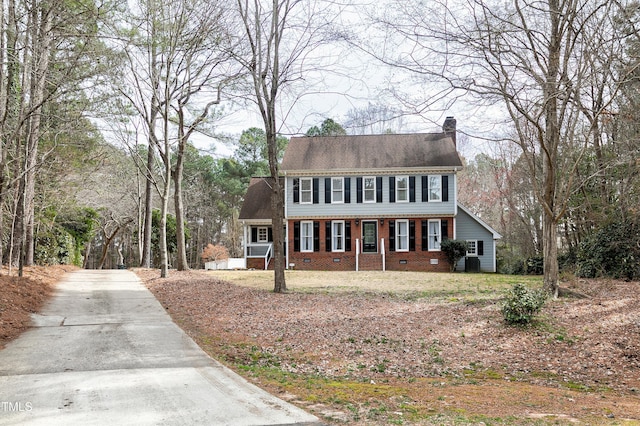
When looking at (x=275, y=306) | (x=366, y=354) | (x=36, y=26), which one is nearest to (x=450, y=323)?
(x=366, y=354)

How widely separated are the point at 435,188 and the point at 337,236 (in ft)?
19.2

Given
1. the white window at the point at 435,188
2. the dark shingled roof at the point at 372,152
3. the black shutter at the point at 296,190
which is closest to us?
the white window at the point at 435,188

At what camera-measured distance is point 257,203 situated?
95.2 feet

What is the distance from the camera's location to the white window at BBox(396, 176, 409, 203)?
2616cm

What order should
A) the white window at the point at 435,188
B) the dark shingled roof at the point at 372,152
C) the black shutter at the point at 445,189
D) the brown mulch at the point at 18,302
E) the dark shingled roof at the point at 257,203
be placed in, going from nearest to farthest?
the brown mulch at the point at 18,302 → the black shutter at the point at 445,189 → the white window at the point at 435,188 → the dark shingled roof at the point at 372,152 → the dark shingled roof at the point at 257,203

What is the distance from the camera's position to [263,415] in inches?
181

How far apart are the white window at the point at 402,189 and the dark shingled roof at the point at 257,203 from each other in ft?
24.0

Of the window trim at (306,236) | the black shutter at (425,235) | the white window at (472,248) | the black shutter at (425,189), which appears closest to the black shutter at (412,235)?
the black shutter at (425,235)

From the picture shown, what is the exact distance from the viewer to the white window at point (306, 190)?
2662 cm

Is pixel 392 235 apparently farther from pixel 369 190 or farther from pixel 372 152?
pixel 372 152

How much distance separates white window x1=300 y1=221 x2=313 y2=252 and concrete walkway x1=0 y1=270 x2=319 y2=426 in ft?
56.1

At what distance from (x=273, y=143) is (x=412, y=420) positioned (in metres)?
10.8

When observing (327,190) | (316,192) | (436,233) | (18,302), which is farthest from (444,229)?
(18,302)

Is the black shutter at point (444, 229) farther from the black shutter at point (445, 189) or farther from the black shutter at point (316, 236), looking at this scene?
the black shutter at point (316, 236)
